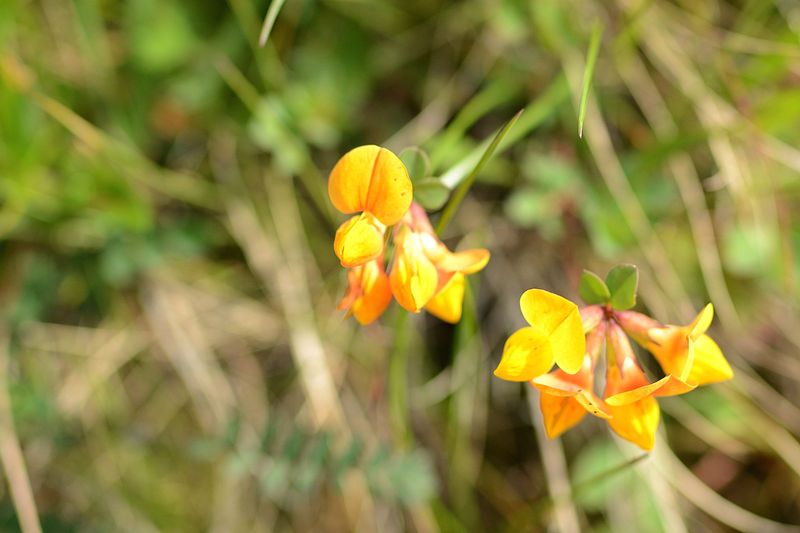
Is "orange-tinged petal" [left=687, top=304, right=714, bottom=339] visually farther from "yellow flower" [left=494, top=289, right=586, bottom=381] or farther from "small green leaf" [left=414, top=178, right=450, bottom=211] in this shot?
"small green leaf" [left=414, top=178, right=450, bottom=211]

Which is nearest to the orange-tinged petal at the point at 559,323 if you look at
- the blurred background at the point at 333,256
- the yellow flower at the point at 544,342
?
the yellow flower at the point at 544,342

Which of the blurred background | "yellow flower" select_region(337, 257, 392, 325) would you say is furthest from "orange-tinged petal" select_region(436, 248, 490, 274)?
the blurred background

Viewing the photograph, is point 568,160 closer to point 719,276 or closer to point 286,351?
point 719,276

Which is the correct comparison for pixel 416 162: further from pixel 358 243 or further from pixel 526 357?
pixel 526 357

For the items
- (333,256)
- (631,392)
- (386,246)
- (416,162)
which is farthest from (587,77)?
(333,256)

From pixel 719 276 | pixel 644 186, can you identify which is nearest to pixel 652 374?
pixel 719 276

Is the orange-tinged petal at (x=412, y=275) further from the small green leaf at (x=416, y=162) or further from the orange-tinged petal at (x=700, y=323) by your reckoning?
the orange-tinged petal at (x=700, y=323)

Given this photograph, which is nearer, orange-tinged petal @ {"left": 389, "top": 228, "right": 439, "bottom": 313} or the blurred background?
orange-tinged petal @ {"left": 389, "top": 228, "right": 439, "bottom": 313}
